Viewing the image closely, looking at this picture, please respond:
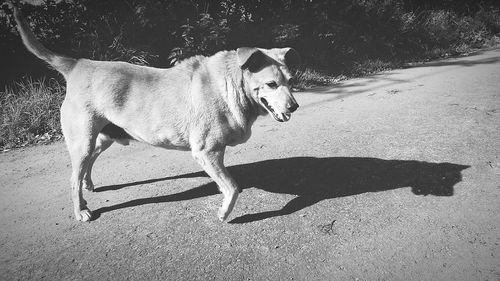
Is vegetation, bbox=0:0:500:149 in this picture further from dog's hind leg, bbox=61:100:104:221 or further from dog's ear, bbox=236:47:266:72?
dog's ear, bbox=236:47:266:72

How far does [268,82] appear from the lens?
2748 millimetres

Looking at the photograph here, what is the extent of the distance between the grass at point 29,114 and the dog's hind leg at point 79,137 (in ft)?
9.89

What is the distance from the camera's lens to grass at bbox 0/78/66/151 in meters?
5.31

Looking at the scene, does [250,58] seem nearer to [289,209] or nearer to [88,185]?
[289,209]

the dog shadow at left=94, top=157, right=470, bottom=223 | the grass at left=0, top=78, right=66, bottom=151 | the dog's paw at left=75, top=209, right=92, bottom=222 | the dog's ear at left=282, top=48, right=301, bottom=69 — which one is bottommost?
the grass at left=0, top=78, right=66, bottom=151

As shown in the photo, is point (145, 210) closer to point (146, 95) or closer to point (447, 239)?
point (146, 95)

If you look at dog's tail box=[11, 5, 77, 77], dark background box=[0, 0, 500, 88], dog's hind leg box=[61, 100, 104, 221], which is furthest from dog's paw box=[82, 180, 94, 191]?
dark background box=[0, 0, 500, 88]

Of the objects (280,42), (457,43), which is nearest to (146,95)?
(280,42)

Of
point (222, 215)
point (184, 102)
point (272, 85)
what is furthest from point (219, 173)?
point (272, 85)

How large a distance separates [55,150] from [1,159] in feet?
2.43

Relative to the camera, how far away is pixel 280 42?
888 centimetres

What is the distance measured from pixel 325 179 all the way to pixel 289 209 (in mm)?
756

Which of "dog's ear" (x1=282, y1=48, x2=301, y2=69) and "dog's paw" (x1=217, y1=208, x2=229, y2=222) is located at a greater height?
"dog's ear" (x1=282, y1=48, x2=301, y2=69)

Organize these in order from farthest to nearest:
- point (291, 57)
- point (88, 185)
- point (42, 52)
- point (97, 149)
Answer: point (88, 185)
point (97, 149)
point (291, 57)
point (42, 52)
